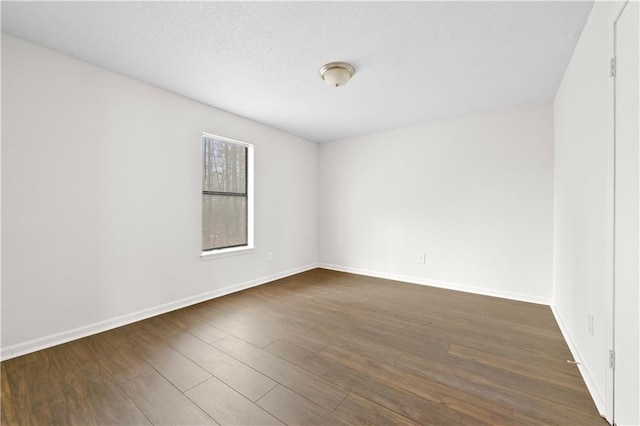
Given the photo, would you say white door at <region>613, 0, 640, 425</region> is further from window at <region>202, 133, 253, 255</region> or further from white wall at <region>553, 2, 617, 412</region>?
window at <region>202, 133, 253, 255</region>

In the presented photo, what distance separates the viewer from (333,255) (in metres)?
4.86

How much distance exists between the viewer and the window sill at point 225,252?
3.19 m

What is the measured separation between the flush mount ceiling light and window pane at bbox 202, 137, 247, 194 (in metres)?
1.78

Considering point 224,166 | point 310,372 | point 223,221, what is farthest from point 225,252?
point 310,372

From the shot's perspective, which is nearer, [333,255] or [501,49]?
[501,49]

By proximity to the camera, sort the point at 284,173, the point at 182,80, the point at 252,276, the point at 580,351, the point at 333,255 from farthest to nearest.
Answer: the point at 333,255, the point at 284,173, the point at 252,276, the point at 182,80, the point at 580,351

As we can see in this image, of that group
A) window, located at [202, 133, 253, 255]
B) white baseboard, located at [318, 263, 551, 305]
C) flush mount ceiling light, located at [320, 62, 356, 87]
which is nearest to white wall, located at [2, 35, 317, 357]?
window, located at [202, 133, 253, 255]

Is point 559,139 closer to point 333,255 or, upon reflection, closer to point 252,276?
point 333,255

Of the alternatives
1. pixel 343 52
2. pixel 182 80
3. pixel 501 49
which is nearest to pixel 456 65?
pixel 501 49

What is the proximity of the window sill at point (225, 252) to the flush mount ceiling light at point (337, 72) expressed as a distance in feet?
7.88

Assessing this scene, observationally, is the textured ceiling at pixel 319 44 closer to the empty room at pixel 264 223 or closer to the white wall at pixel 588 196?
the empty room at pixel 264 223

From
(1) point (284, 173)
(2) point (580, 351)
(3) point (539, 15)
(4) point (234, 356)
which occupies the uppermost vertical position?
(3) point (539, 15)

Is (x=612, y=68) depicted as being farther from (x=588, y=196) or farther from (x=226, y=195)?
(x=226, y=195)

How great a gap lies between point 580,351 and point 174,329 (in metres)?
3.23
